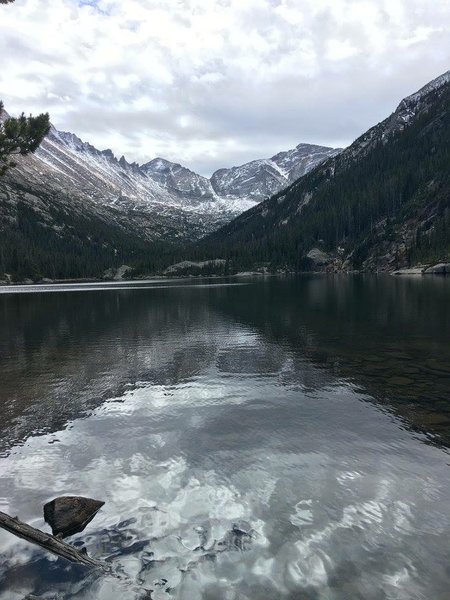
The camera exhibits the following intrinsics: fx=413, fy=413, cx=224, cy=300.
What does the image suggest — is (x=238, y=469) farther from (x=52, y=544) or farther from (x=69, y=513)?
(x=52, y=544)

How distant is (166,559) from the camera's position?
1092 cm

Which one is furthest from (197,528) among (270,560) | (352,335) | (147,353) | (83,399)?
(352,335)

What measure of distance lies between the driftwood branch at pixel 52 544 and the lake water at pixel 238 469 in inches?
10.9

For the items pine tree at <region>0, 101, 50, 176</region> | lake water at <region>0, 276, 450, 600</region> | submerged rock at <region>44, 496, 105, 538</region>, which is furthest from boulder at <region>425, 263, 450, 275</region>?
submerged rock at <region>44, 496, 105, 538</region>

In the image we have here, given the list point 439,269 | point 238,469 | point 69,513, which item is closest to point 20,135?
point 69,513

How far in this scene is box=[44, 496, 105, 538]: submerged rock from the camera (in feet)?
39.7

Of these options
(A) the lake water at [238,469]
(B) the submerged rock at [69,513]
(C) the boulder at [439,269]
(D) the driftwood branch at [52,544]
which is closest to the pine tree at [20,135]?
(A) the lake water at [238,469]

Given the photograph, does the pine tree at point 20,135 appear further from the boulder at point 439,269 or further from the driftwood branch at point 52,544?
the boulder at point 439,269

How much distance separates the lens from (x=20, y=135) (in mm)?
29328

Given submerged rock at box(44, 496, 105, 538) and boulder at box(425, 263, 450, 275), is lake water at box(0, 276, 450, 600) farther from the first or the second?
boulder at box(425, 263, 450, 275)

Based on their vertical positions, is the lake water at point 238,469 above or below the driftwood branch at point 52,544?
below

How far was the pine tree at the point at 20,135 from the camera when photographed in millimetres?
28625

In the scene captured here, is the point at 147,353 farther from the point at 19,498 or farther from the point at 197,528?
the point at 197,528

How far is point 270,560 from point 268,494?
124 inches
